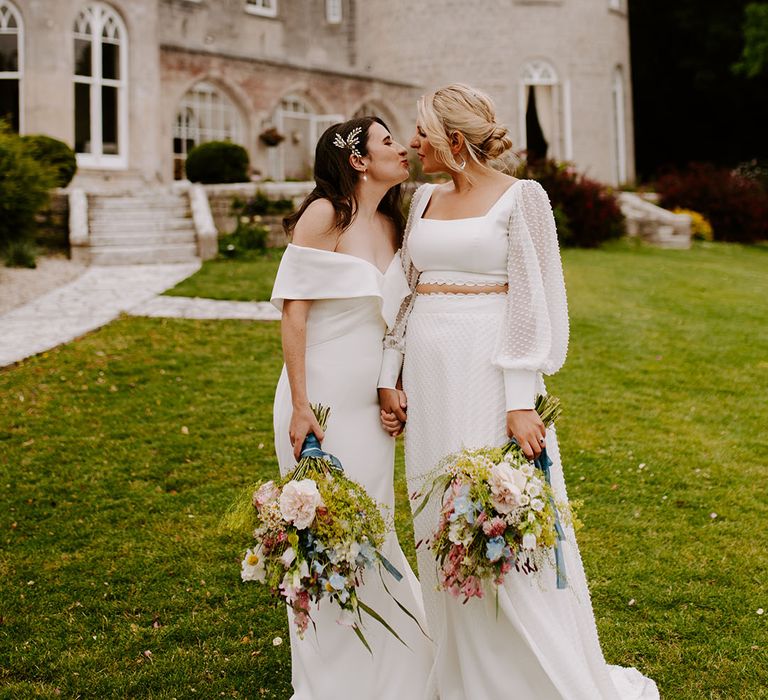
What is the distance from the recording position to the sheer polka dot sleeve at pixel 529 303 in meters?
2.84

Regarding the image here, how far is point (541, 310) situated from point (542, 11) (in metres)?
22.3

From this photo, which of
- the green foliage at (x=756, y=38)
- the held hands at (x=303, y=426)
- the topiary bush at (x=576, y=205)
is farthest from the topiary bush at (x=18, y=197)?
the green foliage at (x=756, y=38)

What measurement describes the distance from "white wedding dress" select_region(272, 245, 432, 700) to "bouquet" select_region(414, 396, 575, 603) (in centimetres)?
54

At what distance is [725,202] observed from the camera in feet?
65.3

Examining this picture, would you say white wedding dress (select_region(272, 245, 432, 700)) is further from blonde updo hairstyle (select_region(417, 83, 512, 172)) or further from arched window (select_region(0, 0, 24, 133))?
arched window (select_region(0, 0, 24, 133))

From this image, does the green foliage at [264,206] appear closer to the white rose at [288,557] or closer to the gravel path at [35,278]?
the gravel path at [35,278]

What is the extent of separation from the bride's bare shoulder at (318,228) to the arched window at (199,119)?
1750cm

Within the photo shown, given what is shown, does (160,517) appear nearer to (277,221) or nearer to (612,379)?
(612,379)

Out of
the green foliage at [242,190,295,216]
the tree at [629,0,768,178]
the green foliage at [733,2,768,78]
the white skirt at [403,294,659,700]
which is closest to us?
the white skirt at [403,294,659,700]

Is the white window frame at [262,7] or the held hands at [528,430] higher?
the white window frame at [262,7]

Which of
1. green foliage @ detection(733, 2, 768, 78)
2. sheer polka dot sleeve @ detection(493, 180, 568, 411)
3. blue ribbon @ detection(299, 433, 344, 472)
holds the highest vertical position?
green foliage @ detection(733, 2, 768, 78)

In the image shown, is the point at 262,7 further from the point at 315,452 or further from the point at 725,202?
the point at 315,452

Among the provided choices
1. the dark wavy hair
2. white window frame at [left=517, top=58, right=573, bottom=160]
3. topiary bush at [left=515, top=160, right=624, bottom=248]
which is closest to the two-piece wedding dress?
the dark wavy hair

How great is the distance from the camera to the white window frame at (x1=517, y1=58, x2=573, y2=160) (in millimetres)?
23141
